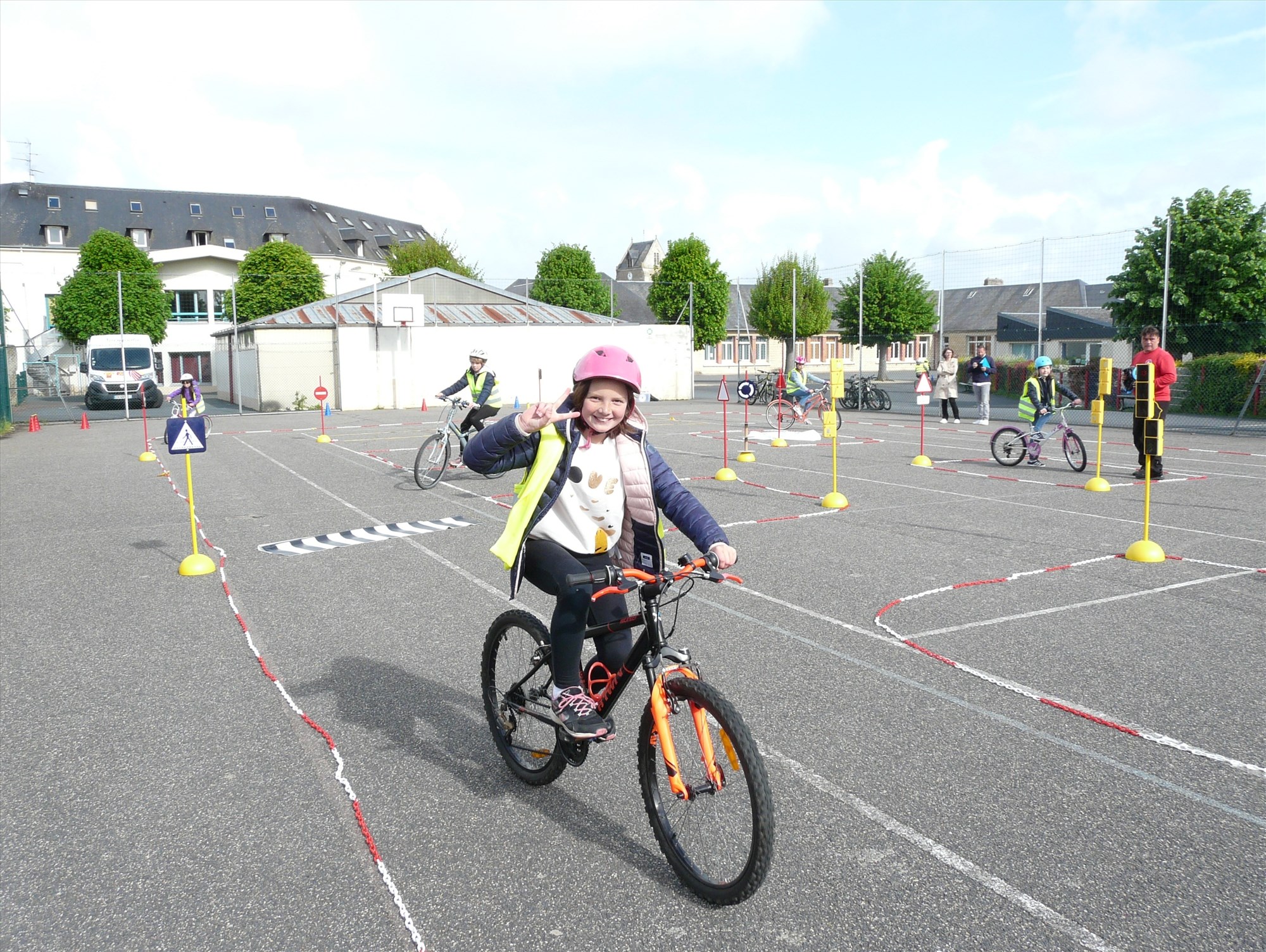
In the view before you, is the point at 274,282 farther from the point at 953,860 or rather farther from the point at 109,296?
the point at 953,860

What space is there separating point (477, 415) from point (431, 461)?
872mm

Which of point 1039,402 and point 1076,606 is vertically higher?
point 1039,402

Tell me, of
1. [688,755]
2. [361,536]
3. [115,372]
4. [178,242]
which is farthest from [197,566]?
[178,242]

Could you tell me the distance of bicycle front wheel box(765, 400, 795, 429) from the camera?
23478mm

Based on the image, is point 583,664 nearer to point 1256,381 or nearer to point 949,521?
point 949,521

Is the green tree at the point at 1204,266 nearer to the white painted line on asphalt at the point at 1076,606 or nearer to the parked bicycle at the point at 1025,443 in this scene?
the parked bicycle at the point at 1025,443

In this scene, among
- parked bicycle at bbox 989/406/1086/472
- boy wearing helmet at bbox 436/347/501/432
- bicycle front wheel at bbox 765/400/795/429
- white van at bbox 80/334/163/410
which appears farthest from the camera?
white van at bbox 80/334/163/410

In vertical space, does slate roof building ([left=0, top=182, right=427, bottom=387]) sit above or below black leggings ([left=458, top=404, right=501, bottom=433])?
above

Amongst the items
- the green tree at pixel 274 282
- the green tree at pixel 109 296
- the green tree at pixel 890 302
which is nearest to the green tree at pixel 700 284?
the green tree at pixel 890 302

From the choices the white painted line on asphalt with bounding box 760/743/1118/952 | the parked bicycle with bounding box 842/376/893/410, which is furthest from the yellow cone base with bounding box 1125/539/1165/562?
the parked bicycle with bounding box 842/376/893/410

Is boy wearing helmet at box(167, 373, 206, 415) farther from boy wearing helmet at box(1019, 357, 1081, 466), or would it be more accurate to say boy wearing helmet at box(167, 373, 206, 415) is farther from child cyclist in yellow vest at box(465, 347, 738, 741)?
child cyclist in yellow vest at box(465, 347, 738, 741)

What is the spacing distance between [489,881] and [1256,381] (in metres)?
22.6

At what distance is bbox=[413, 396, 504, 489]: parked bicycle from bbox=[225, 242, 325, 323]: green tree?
47.5m

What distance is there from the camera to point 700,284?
69.5m
